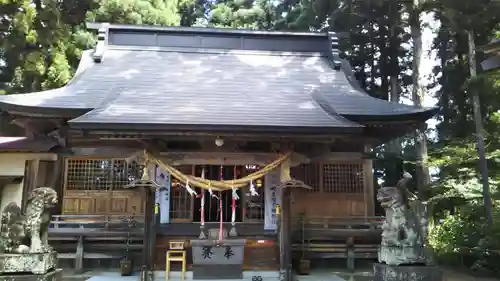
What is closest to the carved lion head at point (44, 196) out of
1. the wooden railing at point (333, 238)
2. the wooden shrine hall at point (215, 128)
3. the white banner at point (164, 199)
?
the wooden shrine hall at point (215, 128)

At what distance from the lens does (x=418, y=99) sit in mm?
13719

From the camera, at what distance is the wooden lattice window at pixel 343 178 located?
12.0 m

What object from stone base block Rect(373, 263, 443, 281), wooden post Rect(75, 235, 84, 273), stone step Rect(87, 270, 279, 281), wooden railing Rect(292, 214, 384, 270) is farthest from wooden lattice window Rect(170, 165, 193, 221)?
stone base block Rect(373, 263, 443, 281)

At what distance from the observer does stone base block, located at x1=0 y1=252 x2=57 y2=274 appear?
6.14m

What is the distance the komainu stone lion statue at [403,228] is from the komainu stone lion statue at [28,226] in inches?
213

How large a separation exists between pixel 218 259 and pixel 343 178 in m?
4.99

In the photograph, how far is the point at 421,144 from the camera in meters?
13.4

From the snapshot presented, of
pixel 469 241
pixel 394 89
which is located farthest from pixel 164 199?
pixel 394 89

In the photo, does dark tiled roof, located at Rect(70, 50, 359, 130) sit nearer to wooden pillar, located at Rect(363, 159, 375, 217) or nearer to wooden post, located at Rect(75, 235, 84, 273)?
wooden pillar, located at Rect(363, 159, 375, 217)

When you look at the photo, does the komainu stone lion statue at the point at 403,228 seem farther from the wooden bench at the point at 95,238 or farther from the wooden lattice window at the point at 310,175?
the wooden bench at the point at 95,238

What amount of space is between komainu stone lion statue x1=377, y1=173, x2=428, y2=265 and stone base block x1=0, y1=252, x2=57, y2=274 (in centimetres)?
540

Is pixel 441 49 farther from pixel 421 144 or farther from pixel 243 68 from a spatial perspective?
pixel 243 68

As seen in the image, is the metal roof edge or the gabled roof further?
the metal roof edge

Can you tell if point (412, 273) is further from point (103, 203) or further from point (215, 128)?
point (103, 203)
